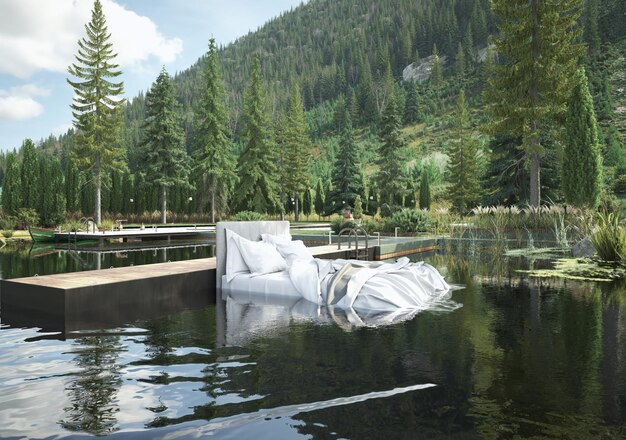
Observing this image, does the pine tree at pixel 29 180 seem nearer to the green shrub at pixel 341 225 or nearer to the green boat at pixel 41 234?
the green boat at pixel 41 234

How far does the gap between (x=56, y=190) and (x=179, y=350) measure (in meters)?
26.4

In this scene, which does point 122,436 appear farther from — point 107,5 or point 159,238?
point 107,5

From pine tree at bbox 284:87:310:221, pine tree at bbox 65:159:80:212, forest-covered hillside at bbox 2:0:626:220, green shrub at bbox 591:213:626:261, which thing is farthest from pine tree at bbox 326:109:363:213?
green shrub at bbox 591:213:626:261

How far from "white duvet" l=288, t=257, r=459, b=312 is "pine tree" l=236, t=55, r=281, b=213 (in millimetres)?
26454

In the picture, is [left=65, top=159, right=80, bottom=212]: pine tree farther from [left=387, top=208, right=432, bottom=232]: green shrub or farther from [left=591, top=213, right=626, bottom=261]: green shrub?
[left=591, top=213, right=626, bottom=261]: green shrub

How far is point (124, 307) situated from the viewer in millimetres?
5520

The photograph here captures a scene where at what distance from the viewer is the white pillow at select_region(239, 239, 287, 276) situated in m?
6.53

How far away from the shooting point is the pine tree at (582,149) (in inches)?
723

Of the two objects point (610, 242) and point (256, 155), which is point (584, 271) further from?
point (256, 155)

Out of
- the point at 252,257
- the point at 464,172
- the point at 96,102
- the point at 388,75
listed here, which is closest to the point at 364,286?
the point at 252,257

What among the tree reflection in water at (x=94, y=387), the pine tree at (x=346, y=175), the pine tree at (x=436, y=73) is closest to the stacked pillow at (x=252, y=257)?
the tree reflection in water at (x=94, y=387)

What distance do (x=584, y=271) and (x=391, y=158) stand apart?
992 inches

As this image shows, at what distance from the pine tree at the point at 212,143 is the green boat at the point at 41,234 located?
13830mm

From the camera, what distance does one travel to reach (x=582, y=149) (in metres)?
18.5
